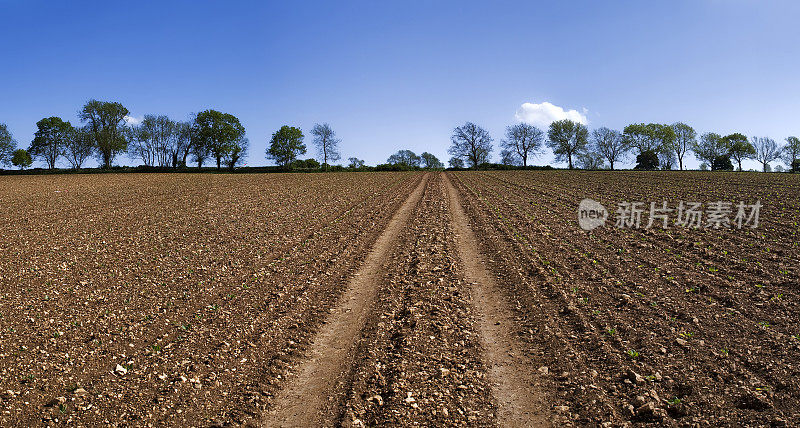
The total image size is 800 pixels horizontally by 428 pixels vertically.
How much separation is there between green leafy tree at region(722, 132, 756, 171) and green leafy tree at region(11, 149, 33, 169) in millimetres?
152390

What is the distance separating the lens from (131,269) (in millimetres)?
11750

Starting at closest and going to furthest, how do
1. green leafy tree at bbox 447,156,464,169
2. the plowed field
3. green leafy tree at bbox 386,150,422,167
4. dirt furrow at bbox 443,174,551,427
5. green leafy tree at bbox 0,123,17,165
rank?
dirt furrow at bbox 443,174,551,427 → the plowed field → green leafy tree at bbox 0,123,17,165 → green leafy tree at bbox 447,156,464,169 → green leafy tree at bbox 386,150,422,167

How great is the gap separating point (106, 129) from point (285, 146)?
33843mm

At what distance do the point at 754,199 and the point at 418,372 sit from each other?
29.1 metres

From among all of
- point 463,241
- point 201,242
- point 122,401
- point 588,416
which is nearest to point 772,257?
point 463,241

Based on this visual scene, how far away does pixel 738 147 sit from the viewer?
9025 centimetres

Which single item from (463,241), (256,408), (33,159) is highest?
(33,159)

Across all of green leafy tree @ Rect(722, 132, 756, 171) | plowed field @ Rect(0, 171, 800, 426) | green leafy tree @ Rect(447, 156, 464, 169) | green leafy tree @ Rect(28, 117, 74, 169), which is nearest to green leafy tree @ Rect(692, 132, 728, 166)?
green leafy tree @ Rect(722, 132, 756, 171)

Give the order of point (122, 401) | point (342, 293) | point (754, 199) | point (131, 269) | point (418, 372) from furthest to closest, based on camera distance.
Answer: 1. point (754, 199)
2. point (131, 269)
3. point (342, 293)
4. point (418, 372)
5. point (122, 401)

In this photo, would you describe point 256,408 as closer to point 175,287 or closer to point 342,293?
point 342,293

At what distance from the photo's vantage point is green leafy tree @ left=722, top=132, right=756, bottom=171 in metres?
90.0

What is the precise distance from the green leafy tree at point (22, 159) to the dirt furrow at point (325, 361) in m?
99.1

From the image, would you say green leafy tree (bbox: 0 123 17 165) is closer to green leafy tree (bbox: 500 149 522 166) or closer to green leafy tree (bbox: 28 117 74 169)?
green leafy tree (bbox: 28 117 74 169)

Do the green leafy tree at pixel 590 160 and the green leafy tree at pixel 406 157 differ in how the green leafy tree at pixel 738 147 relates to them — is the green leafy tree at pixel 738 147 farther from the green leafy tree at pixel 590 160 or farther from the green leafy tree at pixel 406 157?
the green leafy tree at pixel 406 157
